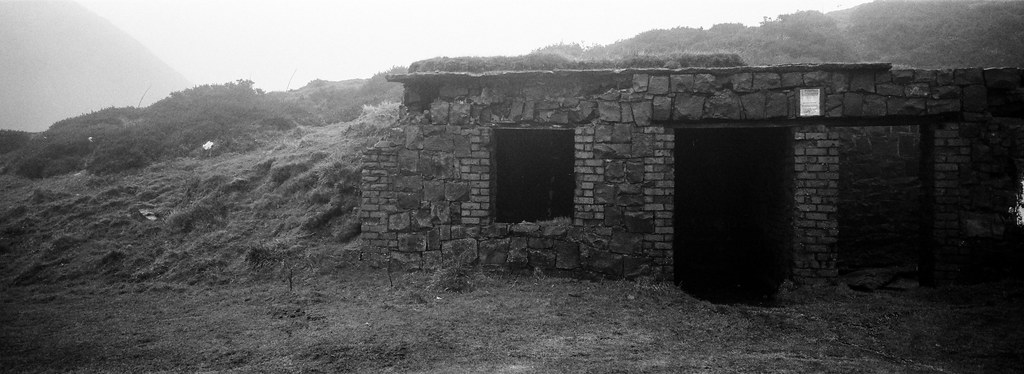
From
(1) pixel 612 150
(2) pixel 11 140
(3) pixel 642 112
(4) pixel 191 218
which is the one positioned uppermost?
(2) pixel 11 140

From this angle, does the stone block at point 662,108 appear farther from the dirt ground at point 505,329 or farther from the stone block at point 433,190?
the stone block at point 433,190

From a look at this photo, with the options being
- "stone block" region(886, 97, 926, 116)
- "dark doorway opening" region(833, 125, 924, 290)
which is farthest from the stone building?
"dark doorway opening" region(833, 125, 924, 290)

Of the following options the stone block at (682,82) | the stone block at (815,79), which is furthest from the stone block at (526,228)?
the stone block at (815,79)

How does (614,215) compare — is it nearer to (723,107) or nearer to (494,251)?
(494,251)

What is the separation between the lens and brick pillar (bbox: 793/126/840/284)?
665cm

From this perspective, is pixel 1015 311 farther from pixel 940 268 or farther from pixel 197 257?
pixel 197 257

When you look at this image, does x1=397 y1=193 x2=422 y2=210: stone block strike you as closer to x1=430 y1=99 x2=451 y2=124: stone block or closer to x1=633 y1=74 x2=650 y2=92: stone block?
x1=430 y1=99 x2=451 y2=124: stone block

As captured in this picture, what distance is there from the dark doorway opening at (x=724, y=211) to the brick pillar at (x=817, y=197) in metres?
1.21

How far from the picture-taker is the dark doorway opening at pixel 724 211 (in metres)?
8.30

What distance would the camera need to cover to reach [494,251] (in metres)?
7.26

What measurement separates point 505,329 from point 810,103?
15.6ft

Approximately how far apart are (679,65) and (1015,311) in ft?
14.8

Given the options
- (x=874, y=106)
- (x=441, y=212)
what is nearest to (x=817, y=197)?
(x=874, y=106)

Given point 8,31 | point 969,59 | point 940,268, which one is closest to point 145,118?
point 940,268
